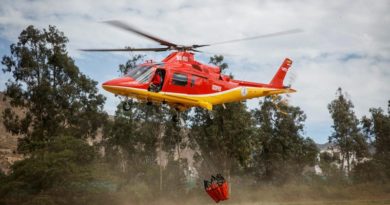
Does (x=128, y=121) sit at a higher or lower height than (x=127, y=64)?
lower

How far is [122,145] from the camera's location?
51.2 meters

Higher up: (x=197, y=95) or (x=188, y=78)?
(x=188, y=78)

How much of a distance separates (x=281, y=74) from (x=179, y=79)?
8201 mm

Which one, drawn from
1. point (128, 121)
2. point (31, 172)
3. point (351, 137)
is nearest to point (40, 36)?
point (128, 121)

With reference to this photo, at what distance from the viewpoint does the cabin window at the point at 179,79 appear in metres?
18.6

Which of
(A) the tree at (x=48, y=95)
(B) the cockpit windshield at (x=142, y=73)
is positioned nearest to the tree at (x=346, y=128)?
(A) the tree at (x=48, y=95)

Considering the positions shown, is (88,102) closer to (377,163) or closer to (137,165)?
(137,165)

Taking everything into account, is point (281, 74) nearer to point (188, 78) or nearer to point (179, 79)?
point (188, 78)

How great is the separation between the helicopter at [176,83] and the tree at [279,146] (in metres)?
35.2

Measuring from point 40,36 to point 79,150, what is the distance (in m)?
15.6

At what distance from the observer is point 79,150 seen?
39.1m

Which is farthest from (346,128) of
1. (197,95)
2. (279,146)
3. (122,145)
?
(197,95)

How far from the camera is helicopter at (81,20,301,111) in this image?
57.7ft

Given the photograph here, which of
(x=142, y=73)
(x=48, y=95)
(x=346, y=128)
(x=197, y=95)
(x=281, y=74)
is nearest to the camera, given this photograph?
(x=142, y=73)
